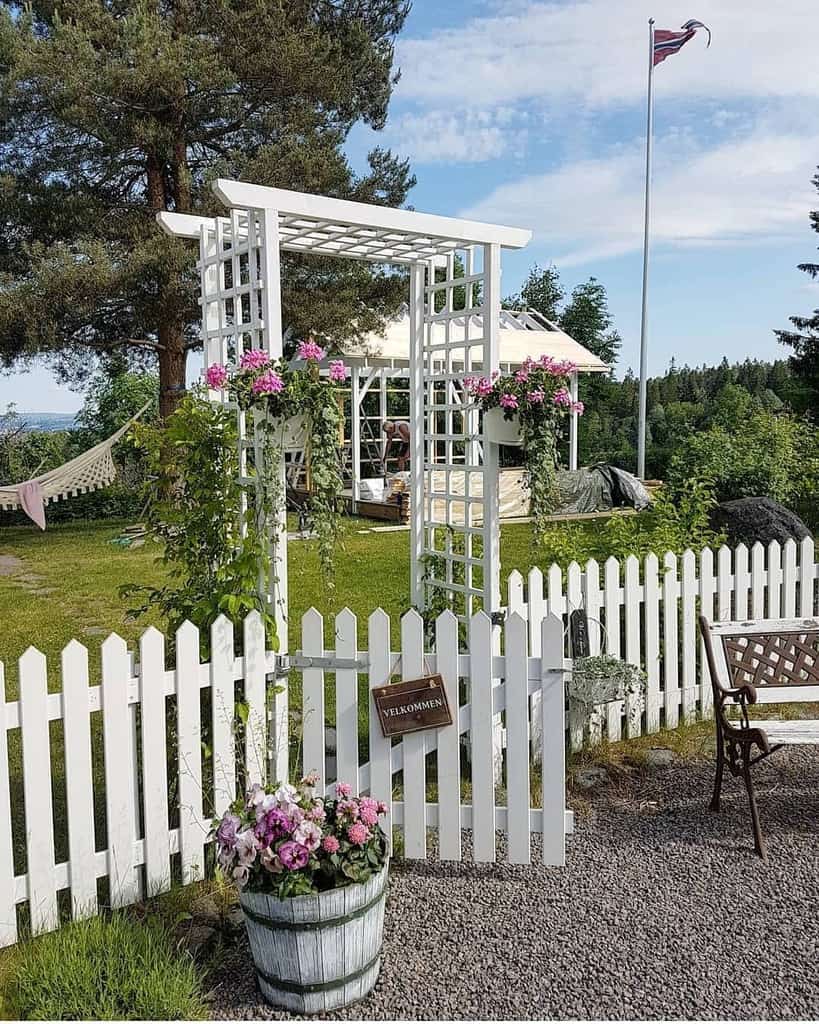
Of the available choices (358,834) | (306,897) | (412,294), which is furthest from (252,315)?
(306,897)

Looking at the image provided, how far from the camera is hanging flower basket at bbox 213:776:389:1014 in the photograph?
9.02 feet

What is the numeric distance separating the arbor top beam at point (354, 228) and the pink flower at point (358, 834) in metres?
2.61

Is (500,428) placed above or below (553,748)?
above

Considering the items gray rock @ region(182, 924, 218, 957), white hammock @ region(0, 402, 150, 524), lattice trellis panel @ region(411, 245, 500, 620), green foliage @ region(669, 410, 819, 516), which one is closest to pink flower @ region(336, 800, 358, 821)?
gray rock @ region(182, 924, 218, 957)

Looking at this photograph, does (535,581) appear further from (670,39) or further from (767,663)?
(670,39)

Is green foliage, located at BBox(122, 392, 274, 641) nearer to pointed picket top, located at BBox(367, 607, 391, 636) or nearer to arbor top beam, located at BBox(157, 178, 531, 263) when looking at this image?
pointed picket top, located at BBox(367, 607, 391, 636)

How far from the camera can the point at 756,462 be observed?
35.3 feet

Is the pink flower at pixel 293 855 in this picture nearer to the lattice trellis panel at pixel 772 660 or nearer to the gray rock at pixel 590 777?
the gray rock at pixel 590 777

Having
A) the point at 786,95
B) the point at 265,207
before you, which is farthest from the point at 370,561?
the point at 786,95

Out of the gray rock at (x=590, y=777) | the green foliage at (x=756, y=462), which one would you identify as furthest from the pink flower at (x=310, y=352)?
the green foliage at (x=756, y=462)

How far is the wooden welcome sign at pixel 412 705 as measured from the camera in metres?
3.65

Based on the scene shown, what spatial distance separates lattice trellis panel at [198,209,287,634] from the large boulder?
5178 millimetres

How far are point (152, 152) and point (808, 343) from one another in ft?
56.0

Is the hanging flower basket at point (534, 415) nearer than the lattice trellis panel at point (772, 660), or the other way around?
the lattice trellis panel at point (772, 660)
